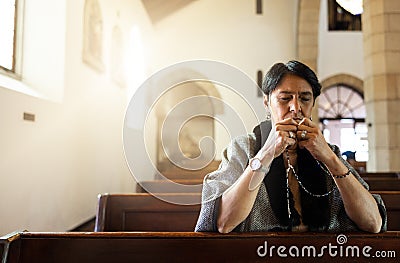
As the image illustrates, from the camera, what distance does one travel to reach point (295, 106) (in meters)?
1.20

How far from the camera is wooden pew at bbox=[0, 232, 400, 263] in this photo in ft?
3.02

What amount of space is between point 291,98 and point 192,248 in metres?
0.57

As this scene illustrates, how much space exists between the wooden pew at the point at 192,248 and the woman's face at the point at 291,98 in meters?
0.40

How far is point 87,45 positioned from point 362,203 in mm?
3791

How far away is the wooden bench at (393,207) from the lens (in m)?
1.94

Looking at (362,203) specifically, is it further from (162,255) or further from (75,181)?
(75,181)

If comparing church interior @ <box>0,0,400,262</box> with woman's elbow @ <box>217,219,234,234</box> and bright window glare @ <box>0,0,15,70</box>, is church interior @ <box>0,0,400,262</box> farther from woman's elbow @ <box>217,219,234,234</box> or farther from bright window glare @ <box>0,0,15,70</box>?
woman's elbow @ <box>217,219,234,234</box>

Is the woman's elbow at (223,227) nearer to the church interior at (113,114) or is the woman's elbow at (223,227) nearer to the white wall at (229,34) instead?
the church interior at (113,114)

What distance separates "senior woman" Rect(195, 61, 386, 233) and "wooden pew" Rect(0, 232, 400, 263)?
8.0 inches

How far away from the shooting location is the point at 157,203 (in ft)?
6.41

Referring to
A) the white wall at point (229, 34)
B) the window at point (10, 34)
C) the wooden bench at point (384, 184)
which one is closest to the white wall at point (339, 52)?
the white wall at point (229, 34)

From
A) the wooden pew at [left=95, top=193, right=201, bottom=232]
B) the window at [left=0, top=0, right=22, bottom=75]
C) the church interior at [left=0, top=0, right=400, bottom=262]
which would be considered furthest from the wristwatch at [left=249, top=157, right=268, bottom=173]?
the window at [left=0, top=0, right=22, bottom=75]

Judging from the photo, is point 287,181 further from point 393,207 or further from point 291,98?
point 393,207

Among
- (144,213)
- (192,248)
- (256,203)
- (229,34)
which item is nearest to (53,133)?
(144,213)
